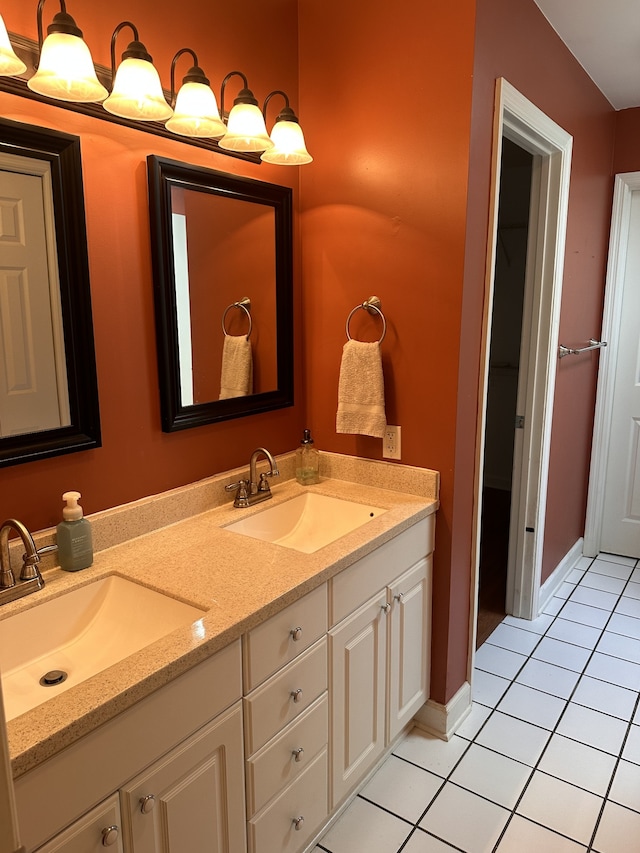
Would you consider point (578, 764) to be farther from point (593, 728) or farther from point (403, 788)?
point (403, 788)

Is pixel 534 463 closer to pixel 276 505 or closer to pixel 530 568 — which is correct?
pixel 530 568

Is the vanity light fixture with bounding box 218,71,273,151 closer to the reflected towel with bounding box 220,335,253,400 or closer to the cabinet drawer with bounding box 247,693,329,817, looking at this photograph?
the reflected towel with bounding box 220,335,253,400

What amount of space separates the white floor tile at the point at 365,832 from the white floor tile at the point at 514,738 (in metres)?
0.48

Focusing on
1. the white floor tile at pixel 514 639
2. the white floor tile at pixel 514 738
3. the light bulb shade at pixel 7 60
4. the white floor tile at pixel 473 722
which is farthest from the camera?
the white floor tile at pixel 514 639

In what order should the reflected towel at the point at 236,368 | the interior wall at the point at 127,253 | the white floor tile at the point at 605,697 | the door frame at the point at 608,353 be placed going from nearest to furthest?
the interior wall at the point at 127,253 < the reflected towel at the point at 236,368 < the white floor tile at the point at 605,697 < the door frame at the point at 608,353

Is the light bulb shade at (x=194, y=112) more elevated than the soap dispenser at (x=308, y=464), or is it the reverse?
the light bulb shade at (x=194, y=112)

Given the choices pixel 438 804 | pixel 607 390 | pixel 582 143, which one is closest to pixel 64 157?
pixel 438 804

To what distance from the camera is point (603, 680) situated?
245 cm

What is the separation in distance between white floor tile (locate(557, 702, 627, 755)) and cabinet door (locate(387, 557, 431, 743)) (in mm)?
554

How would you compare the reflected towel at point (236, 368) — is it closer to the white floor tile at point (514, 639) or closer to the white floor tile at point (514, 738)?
the white floor tile at point (514, 738)

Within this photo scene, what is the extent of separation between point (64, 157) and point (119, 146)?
0.18m

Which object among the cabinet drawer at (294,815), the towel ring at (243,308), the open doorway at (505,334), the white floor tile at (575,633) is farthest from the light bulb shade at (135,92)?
the open doorway at (505,334)

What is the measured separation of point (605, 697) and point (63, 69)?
2.67 meters

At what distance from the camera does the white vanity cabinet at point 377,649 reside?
166 cm
